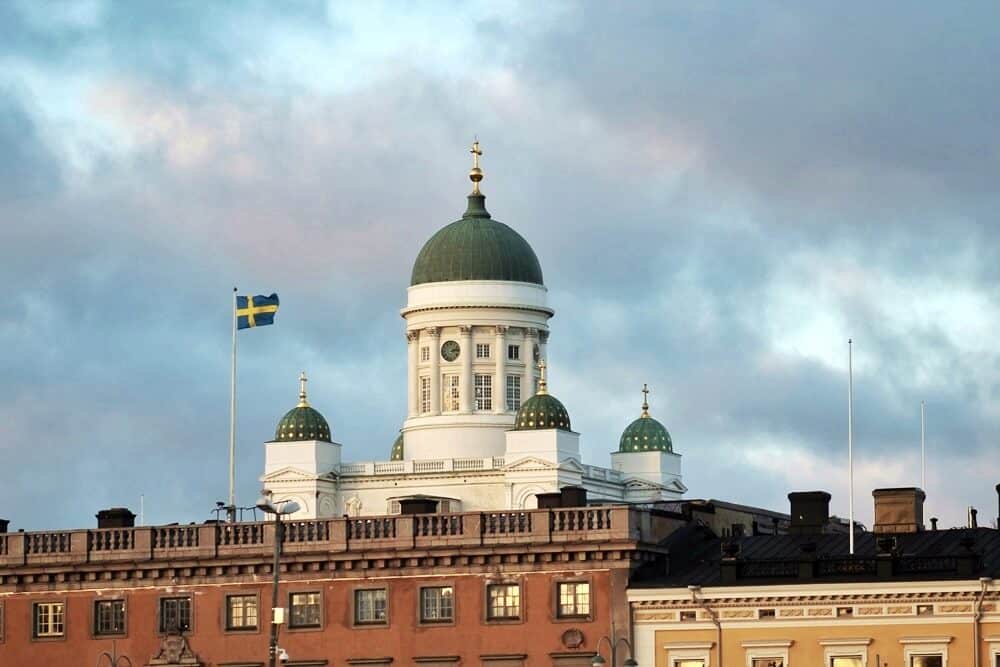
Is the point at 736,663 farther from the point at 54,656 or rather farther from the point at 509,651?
the point at 54,656

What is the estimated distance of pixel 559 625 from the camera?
104m

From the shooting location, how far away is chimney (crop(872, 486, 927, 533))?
108 meters

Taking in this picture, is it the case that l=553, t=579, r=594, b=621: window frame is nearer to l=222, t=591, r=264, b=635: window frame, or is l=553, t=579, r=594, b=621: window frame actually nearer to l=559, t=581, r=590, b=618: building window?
l=559, t=581, r=590, b=618: building window

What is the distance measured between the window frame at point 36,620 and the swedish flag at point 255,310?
1881cm

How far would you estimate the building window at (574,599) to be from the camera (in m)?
104

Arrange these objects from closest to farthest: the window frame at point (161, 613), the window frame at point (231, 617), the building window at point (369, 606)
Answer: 1. the building window at point (369, 606)
2. the window frame at point (231, 617)
3. the window frame at point (161, 613)

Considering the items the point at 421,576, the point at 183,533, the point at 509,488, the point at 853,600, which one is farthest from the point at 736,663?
the point at 509,488

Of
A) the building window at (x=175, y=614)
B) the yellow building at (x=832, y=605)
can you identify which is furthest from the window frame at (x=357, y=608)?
the yellow building at (x=832, y=605)

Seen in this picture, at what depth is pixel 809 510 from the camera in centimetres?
10969

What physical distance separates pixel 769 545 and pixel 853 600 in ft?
23.4

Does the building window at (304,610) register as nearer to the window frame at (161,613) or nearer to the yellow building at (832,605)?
the window frame at (161,613)

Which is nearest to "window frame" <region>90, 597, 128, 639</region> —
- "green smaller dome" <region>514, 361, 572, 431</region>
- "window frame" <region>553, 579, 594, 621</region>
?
"window frame" <region>553, 579, 594, 621</region>

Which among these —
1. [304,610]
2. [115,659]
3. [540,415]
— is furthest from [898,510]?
[540,415]

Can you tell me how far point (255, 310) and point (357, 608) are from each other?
23.0 metres
